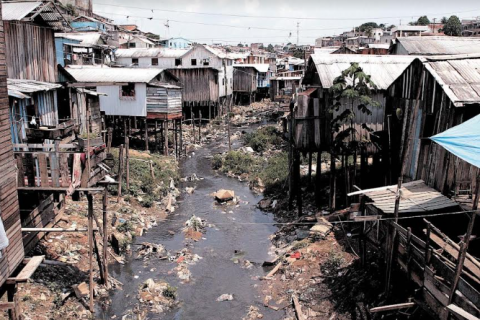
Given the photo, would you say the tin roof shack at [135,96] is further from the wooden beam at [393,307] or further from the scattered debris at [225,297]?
the wooden beam at [393,307]

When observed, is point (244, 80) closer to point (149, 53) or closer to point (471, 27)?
point (149, 53)

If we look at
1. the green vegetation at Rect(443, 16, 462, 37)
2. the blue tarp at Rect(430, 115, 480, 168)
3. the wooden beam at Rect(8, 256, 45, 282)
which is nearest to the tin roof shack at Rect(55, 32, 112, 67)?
the wooden beam at Rect(8, 256, 45, 282)

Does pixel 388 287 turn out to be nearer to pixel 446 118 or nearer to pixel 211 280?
pixel 446 118

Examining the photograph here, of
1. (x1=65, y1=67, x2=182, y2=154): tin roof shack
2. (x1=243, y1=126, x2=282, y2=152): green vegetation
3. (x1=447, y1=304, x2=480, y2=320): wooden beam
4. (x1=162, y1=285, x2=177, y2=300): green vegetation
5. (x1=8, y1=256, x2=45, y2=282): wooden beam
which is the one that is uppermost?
(x1=65, y1=67, x2=182, y2=154): tin roof shack

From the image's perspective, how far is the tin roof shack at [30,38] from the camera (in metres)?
14.4

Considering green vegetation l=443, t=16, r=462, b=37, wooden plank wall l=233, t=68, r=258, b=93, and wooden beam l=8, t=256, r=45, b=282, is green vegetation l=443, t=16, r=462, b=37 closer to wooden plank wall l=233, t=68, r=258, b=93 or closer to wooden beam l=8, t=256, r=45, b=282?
wooden plank wall l=233, t=68, r=258, b=93

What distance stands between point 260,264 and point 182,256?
300cm

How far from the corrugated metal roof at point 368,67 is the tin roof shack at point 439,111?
11.7ft

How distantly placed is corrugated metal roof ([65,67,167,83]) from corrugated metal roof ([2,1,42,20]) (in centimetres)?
1184

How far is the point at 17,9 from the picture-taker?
14703 mm

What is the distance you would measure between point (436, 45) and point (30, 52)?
20531 mm

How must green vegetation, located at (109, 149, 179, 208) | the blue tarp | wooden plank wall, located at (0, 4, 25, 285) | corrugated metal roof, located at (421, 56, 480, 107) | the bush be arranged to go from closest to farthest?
the blue tarp → wooden plank wall, located at (0, 4, 25, 285) → corrugated metal roof, located at (421, 56, 480, 107) → green vegetation, located at (109, 149, 179, 208) → the bush

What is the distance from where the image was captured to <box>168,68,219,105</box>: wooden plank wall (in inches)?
1542

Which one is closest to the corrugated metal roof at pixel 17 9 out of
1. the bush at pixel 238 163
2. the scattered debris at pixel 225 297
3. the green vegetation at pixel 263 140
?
the scattered debris at pixel 225 297
